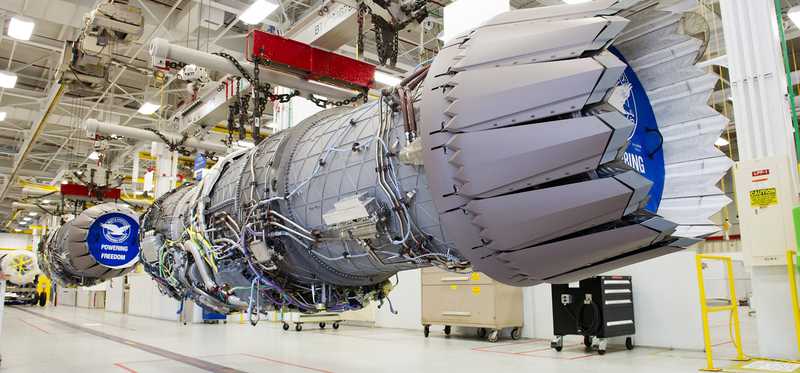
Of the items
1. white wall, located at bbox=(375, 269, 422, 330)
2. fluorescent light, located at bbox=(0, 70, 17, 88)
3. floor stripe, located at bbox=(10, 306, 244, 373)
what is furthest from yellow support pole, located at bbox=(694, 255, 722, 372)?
fluorescent light, located at bbox=(0, 70, 17, 88)

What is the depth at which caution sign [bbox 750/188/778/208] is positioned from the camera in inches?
199

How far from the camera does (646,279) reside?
6.79 m

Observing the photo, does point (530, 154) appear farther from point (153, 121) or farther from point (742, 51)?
point (153, 121)

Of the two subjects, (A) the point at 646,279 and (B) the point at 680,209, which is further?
(A) the point at 646,279

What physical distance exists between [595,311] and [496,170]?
17.9 ft

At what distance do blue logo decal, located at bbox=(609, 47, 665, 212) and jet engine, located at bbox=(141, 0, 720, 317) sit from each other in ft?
0.08

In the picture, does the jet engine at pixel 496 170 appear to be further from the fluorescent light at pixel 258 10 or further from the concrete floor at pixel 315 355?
the fluorescent light at pixel 258 10

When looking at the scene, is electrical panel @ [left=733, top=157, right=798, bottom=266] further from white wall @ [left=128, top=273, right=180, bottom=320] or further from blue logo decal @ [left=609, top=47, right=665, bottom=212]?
white wall @ [left=128, top=273, right=180, bottom=320]

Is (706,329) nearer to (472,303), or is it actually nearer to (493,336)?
(493,336)

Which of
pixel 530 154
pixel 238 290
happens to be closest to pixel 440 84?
pixel 530 154

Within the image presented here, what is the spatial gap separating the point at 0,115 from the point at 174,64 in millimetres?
11240

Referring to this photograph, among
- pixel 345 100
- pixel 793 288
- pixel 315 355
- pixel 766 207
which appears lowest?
pixel 315 355

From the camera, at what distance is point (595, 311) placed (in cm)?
621

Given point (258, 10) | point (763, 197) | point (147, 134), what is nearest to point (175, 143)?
point (147, 134)
